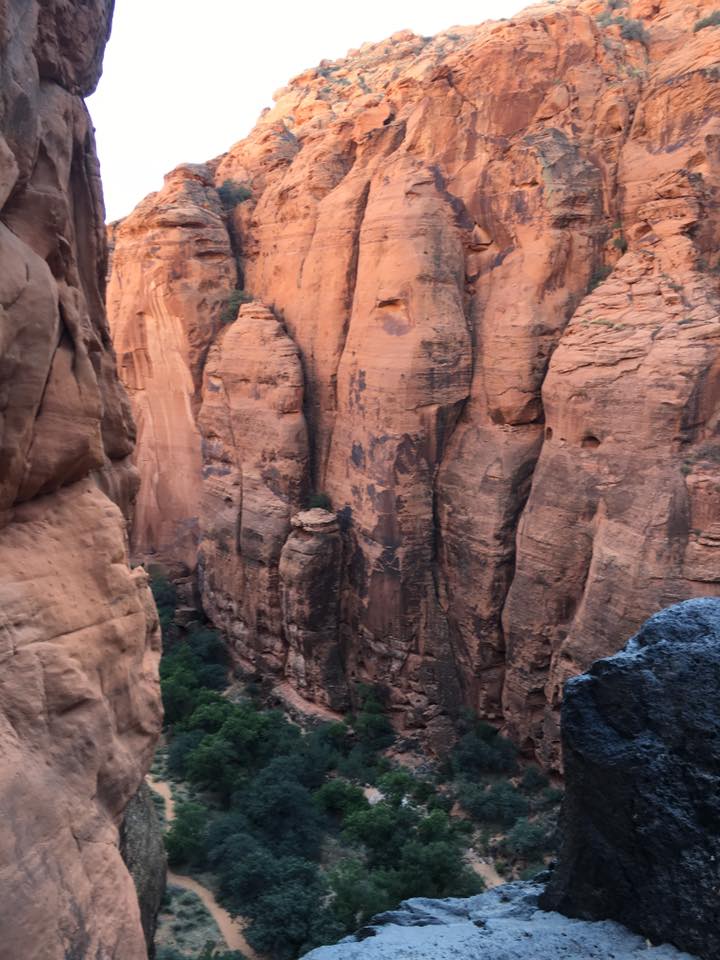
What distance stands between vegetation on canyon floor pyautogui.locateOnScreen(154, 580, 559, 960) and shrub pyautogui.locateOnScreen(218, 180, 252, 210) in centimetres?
1704

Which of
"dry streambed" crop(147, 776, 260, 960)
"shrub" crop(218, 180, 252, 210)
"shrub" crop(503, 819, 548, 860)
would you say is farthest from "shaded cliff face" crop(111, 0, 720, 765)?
"dry streambed" crop(147, 776, 260, 960)

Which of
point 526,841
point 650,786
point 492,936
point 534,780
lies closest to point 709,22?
point 534,780

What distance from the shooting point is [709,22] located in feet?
60.4

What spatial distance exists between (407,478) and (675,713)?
44.8 feet

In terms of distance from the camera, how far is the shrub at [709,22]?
717 inches

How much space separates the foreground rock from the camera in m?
6.34

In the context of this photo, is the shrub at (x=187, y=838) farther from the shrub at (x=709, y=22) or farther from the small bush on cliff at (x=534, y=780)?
the shrub at (x=709, y=22)

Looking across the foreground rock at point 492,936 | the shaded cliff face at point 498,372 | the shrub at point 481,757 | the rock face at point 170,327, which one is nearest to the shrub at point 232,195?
the rock face at point 170,327

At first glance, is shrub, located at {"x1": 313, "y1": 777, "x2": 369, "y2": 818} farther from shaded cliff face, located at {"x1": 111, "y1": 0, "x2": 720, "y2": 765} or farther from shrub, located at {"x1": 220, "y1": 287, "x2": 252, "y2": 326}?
shrub, located at {"x1": 220, "y1": 287, "x2": 252, "y2": 326}

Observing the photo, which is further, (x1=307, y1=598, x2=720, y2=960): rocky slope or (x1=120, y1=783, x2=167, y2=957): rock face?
(x1=120, y1=783, x2=167, y2=957): rock face

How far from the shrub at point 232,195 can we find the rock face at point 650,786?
24.2 metres

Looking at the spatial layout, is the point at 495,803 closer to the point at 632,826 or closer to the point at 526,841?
the point at 526,841

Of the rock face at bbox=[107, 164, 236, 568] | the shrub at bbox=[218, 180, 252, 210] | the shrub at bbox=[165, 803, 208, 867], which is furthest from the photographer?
the shrub at bbox=[218, 180, 252, 210]

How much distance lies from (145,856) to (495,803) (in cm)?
982
